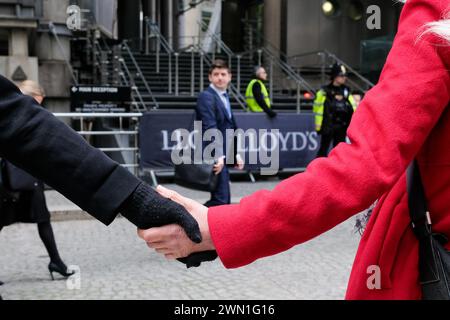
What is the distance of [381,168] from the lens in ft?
4.41

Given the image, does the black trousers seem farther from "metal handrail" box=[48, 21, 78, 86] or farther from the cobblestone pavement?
"metal handrail" box=[48, 21, 78, 86]

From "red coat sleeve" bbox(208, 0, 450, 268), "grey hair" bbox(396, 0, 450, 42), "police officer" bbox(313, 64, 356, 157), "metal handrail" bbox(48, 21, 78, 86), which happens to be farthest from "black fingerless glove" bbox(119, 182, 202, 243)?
"metal handrail" bbox(48, 21, 78, 86)

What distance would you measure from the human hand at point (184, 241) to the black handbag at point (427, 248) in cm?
52

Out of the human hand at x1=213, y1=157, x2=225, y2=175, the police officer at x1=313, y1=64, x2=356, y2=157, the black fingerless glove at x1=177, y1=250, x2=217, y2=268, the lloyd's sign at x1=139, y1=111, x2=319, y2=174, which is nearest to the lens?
the black fingerless glove at x1=177, y1=250, x2=217, y2=268

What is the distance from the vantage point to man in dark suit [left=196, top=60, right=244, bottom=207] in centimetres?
675

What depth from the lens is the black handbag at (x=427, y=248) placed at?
1.43 m

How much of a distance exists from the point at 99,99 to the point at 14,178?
20.8ft

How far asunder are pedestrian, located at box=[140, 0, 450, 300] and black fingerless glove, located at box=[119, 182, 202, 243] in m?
0.03

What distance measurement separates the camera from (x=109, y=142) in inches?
458

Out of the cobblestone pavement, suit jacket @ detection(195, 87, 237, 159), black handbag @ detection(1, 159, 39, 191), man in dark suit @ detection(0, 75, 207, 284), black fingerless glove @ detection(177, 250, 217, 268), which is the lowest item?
the cobblestone pavement

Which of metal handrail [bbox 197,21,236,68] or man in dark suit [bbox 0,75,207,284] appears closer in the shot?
man in dark suit [bbox 0,75,207,284]

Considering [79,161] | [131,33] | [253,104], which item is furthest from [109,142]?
[79,161]

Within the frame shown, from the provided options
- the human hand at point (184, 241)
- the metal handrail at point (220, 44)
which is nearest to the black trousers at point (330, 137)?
the metal handrail at point (220, 44)
